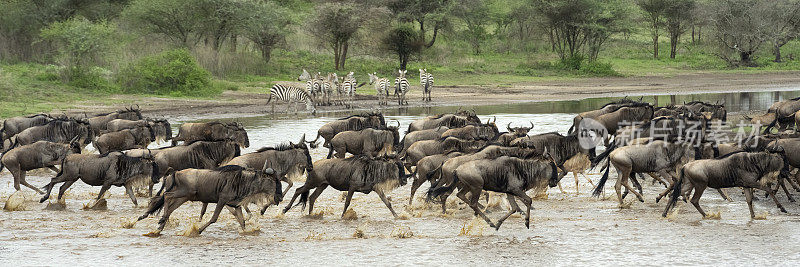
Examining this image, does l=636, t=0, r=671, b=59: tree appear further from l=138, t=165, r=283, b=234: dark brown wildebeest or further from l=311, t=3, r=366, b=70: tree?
l=138, t=165, r=283, b=234: dark brown wildebeest

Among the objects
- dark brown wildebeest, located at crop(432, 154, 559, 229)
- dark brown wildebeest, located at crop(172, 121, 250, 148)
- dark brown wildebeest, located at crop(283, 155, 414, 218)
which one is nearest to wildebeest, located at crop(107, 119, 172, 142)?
dark brown wildebeest, located at crop(172, 121, 250, 148)

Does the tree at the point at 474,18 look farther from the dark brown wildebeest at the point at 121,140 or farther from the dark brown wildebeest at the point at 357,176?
the dark brown wildebeest at the point at 357,176

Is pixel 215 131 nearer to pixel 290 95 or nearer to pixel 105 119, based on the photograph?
pixel 105 119

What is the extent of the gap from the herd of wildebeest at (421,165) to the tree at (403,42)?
25422 mm

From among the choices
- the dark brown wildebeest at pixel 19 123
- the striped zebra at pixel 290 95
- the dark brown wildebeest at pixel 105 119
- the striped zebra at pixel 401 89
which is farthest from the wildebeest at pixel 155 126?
the striped zebra at pixel 401 89

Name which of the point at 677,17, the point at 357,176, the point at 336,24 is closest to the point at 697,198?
the point at 357,176

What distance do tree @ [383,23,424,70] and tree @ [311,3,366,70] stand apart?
1864mm

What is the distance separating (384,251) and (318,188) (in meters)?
2.11

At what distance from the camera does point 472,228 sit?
886cm

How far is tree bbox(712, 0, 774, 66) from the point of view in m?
42.5

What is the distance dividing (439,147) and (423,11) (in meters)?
30.9

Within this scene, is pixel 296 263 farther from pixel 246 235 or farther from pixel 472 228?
pixel 472 228

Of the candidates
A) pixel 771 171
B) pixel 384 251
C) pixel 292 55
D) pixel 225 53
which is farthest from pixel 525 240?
pixel 292 55

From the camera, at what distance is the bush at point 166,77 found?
27.3 meters
